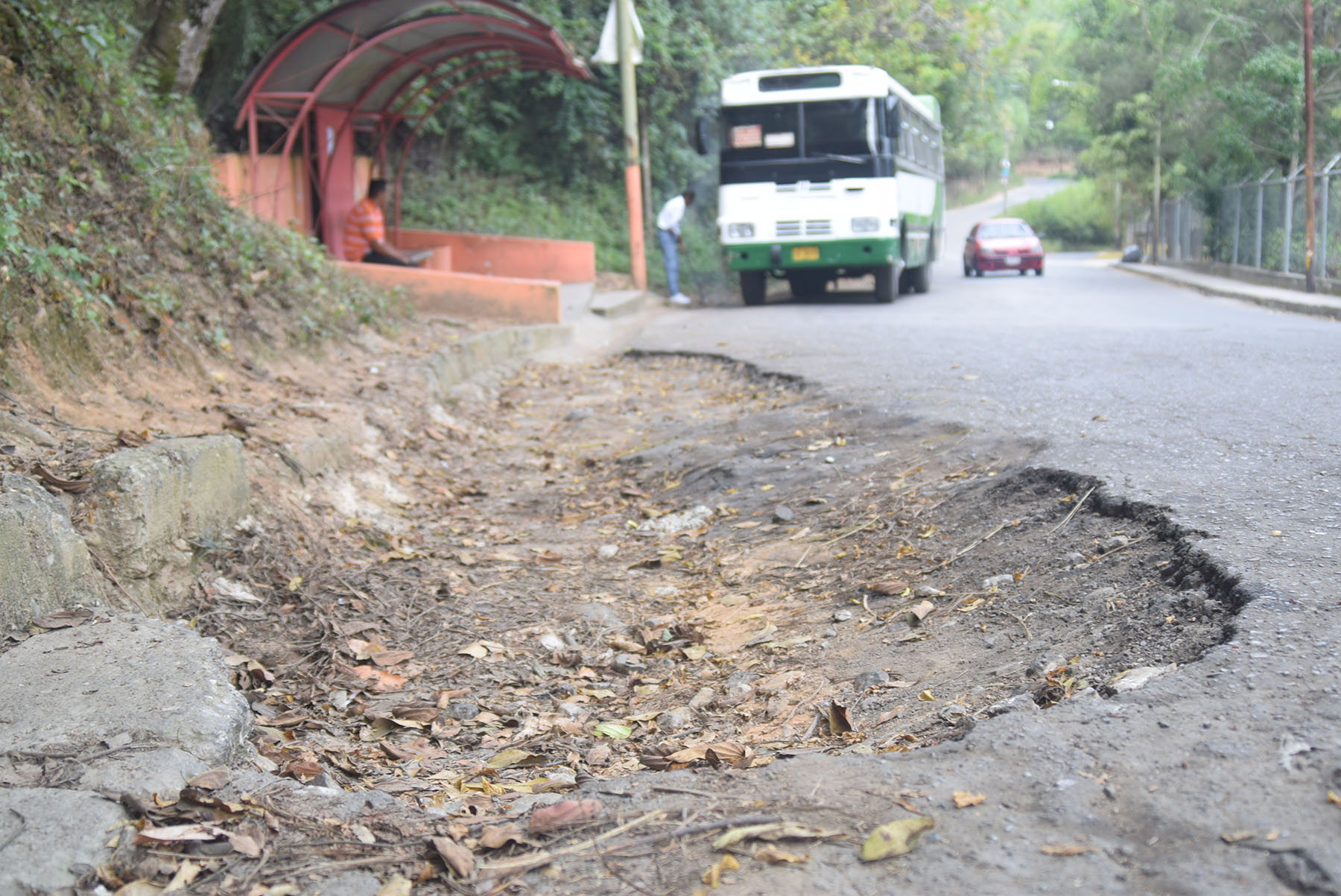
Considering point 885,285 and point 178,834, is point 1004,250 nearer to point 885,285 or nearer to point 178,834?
point 885,285

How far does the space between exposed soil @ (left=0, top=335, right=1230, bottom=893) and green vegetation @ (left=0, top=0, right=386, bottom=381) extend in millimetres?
526

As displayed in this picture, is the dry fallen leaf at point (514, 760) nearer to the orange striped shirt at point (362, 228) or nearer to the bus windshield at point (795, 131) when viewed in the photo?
the orange striped shirt at point (362, 228)

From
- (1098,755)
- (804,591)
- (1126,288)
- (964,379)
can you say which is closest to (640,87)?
(1126,288)

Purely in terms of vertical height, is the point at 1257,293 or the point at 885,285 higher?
the point at 885,285

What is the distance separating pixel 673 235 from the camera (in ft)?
56.6

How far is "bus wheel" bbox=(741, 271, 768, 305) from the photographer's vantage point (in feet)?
55.6

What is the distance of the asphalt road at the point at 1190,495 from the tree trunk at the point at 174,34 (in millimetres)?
5096

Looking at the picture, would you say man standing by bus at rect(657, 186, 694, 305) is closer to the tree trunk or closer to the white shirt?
the white shirt

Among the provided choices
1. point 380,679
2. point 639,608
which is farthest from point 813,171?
point 380,679

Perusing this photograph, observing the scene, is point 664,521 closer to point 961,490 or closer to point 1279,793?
point 961,490

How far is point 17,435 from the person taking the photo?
4.31m

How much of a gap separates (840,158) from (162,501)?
1265 cm

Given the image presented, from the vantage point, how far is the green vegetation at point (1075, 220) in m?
52.4

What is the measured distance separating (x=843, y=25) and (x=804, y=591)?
86.5ft
